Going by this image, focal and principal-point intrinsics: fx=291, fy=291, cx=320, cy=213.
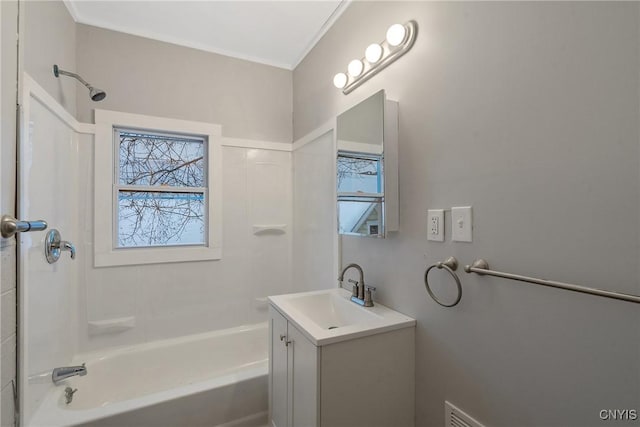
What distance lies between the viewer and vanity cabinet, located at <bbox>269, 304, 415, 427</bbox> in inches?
43.4

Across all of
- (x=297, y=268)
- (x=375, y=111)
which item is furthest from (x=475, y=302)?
(x=297, y=268)

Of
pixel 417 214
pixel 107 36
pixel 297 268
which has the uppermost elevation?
pixel 107 36

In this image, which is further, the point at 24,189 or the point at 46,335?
the point at 46,335

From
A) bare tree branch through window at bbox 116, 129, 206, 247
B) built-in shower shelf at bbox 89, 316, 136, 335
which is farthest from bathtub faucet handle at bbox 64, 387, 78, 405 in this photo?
bare tree branch through window at bbox 116, 129, 206, 247

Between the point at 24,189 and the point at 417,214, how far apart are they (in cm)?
168

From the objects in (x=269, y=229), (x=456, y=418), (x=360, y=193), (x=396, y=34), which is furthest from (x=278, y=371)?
(x=396, y=34)

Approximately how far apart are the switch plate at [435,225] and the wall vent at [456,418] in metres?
0.64

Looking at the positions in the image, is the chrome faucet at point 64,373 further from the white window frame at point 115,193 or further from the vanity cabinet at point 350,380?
the vanity cabinet at point 350,380

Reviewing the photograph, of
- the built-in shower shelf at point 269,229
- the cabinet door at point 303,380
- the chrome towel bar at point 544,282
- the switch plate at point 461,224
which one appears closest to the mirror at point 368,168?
the switch plate at point 461,224

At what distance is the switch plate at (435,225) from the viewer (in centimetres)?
115

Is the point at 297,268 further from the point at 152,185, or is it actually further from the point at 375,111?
the point at 375,111

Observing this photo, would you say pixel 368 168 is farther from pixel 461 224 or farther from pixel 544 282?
pixel 544 282

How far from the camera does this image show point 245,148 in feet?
8.09

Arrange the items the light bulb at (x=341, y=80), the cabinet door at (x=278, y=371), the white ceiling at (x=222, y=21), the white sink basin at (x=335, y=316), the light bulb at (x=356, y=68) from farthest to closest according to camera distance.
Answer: the white ceiling at (x=222, y=21), the light bulb at (x=341, y=80), the light bulb at (x=356, y=68), the cabinet door at (x=278, y=371), the white sink basin at (x=335, y=316)
